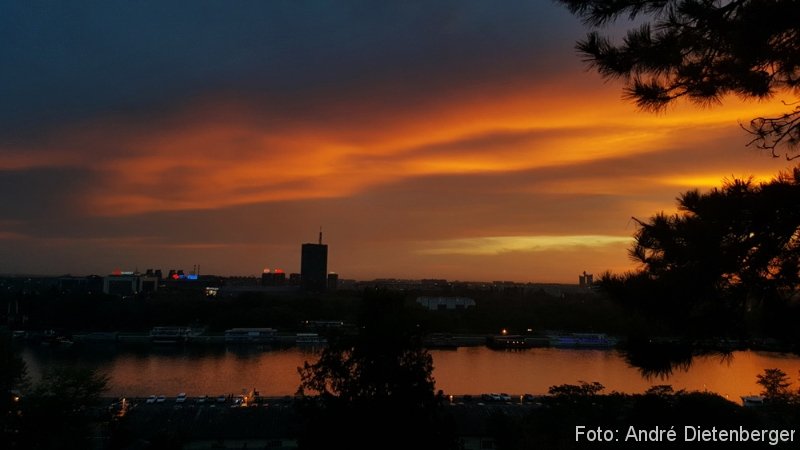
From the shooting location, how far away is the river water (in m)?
9.37

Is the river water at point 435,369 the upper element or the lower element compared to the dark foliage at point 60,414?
lower

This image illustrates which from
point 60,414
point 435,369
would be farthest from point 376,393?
point 435,369

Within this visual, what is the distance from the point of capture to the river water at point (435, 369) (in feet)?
30.7

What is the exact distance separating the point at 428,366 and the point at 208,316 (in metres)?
19.7

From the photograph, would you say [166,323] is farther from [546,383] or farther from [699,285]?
[699,285]

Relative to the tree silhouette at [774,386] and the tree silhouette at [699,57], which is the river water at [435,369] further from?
the tree silhouette at [699,57]

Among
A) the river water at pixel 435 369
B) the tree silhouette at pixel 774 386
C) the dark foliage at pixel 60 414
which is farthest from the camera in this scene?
the river water at pixel 435 369

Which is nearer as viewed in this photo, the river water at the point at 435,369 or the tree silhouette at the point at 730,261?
the tree silhouette at the point at 730,261

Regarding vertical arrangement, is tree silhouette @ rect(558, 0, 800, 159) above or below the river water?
above

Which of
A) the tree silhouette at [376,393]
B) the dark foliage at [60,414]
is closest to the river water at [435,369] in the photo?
the dark foliage at [60,414]

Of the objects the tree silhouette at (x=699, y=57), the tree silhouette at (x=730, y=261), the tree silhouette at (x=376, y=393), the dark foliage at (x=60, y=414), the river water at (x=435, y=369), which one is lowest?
the river water at (x=435, y=369)

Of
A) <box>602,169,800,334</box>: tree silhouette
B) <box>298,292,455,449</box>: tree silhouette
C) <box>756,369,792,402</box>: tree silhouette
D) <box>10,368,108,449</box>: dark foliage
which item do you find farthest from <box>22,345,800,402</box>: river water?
<box>602,169,800,334</box>: tree silhouette

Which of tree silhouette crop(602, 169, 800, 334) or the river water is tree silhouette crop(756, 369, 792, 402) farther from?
tree silhouette crop(602, 169, 800, 334)

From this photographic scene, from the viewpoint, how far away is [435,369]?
1112 centimetres
